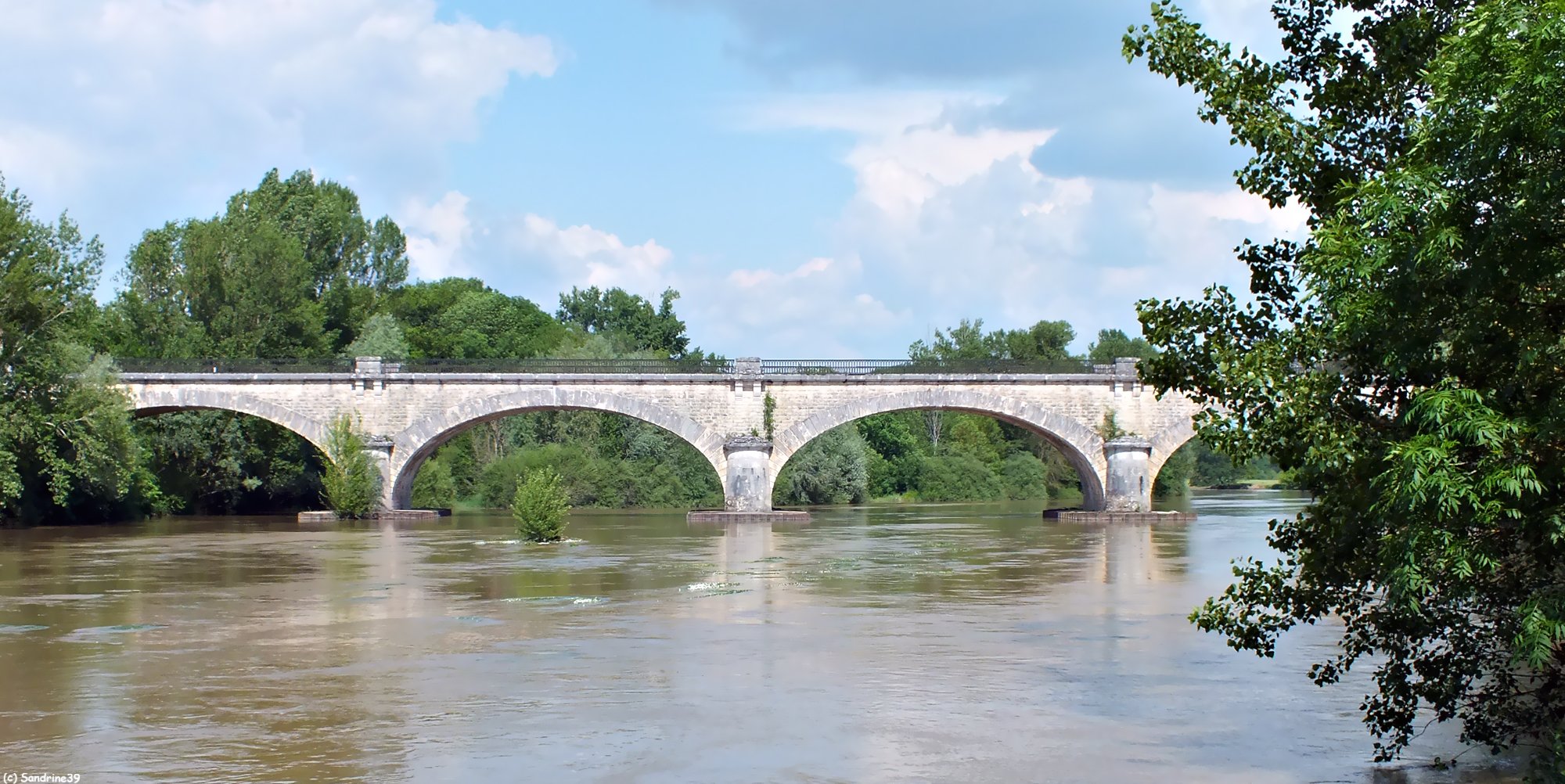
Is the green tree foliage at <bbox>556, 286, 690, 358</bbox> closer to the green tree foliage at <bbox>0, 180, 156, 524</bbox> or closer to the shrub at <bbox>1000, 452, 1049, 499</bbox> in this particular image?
the shrub at <bbox>1000, 452, 1049, 499</bbox>

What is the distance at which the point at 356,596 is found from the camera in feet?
57.6

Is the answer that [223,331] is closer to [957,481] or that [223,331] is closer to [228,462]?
[228,462]

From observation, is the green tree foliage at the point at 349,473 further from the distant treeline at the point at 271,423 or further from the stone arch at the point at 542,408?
the distant treeline at the point at 271,423

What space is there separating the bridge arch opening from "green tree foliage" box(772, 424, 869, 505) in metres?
16.1

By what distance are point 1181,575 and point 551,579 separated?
8.42 m

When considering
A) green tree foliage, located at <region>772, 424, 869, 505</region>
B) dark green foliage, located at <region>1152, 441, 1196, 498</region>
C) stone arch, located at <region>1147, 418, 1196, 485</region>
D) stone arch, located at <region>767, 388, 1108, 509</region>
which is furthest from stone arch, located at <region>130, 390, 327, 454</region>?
dark green foliage, located at <region>1152, 441, 1196, 498</region>

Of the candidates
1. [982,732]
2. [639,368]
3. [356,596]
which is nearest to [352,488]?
[639,368]

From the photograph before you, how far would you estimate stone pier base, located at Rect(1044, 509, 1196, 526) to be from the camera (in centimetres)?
3822

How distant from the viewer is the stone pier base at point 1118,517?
125ft

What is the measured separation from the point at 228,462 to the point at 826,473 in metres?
20.6

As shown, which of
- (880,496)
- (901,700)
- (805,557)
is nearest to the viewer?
(901,700)

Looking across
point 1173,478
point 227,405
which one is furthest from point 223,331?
point 1173,478

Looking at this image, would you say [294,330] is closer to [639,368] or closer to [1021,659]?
[639,368]

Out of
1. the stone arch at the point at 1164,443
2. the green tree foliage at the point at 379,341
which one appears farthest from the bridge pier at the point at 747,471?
the green tree foliage at the point at 379,341
